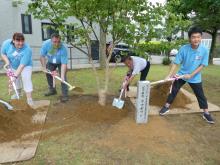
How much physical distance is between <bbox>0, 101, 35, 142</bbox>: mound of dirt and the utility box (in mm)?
1820

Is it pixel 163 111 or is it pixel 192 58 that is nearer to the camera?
pixel 192 58

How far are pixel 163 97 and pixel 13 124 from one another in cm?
319

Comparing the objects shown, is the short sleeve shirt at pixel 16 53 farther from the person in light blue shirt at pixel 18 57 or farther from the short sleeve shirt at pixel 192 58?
the short sleeve shirt at pixel 192 58

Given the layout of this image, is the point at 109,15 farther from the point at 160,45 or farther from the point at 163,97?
the point at 163,97

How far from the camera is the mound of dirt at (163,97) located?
5.20 m

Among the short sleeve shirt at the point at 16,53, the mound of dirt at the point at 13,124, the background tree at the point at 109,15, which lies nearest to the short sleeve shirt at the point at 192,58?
the background tree at the point at 109,15

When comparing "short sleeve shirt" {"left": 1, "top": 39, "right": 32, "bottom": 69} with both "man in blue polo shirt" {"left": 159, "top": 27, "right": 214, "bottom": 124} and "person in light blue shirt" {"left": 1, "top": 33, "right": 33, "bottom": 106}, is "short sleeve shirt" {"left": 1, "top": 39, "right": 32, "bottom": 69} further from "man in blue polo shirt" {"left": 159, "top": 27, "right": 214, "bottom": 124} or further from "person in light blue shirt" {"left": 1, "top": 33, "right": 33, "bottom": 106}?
"man in blue polo shirt" {"left": 159, "top": 27, "right": 214, "bottom": 124}

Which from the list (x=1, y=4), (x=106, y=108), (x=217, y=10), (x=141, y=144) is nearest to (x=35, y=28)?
(x=1, y=4)

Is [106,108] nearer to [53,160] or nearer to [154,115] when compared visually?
[154,115]

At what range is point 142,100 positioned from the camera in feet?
13.3

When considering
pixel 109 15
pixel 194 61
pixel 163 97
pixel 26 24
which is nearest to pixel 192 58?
pixel 194 61

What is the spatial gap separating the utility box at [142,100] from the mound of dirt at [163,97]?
114 cm

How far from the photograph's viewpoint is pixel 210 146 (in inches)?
Answer: 138

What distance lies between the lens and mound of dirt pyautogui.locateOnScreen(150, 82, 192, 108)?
5203 mm
